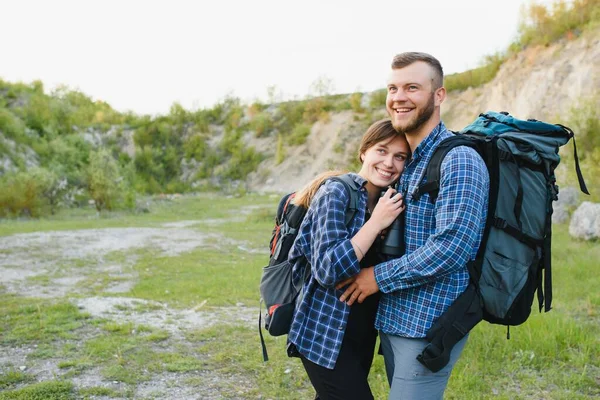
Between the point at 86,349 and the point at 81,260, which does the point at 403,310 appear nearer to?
the point at 86,349

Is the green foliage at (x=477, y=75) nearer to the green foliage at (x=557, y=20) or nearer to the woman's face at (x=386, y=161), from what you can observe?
the green foliage at (x=557, y=20)

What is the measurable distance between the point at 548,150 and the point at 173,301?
6.75m

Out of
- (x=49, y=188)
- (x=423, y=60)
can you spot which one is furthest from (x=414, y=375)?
(x=49, y=188)

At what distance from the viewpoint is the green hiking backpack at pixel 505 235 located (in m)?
2.21

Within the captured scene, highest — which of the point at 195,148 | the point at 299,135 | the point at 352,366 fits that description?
the point at 299,135

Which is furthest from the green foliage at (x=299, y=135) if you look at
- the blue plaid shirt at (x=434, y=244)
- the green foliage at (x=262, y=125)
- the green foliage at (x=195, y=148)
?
the blue plaid shirt at (x=434, y=244)

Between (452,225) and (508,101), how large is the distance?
28.2 metres

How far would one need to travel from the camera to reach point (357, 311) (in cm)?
245

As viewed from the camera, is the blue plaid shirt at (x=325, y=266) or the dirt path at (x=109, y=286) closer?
the blue plaid shirt at (x=325, y=266)

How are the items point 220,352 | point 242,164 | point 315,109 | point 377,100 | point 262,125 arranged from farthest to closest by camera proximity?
point 262,125
point 315,109
point 242,164
point 377,100
point 220,352

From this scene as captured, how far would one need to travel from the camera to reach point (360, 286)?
2.26 meters

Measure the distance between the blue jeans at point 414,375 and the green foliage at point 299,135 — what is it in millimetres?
40122

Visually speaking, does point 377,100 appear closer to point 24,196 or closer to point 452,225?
point 24,196

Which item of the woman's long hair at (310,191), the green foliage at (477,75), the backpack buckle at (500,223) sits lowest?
the backpack buckle at (500,223)
